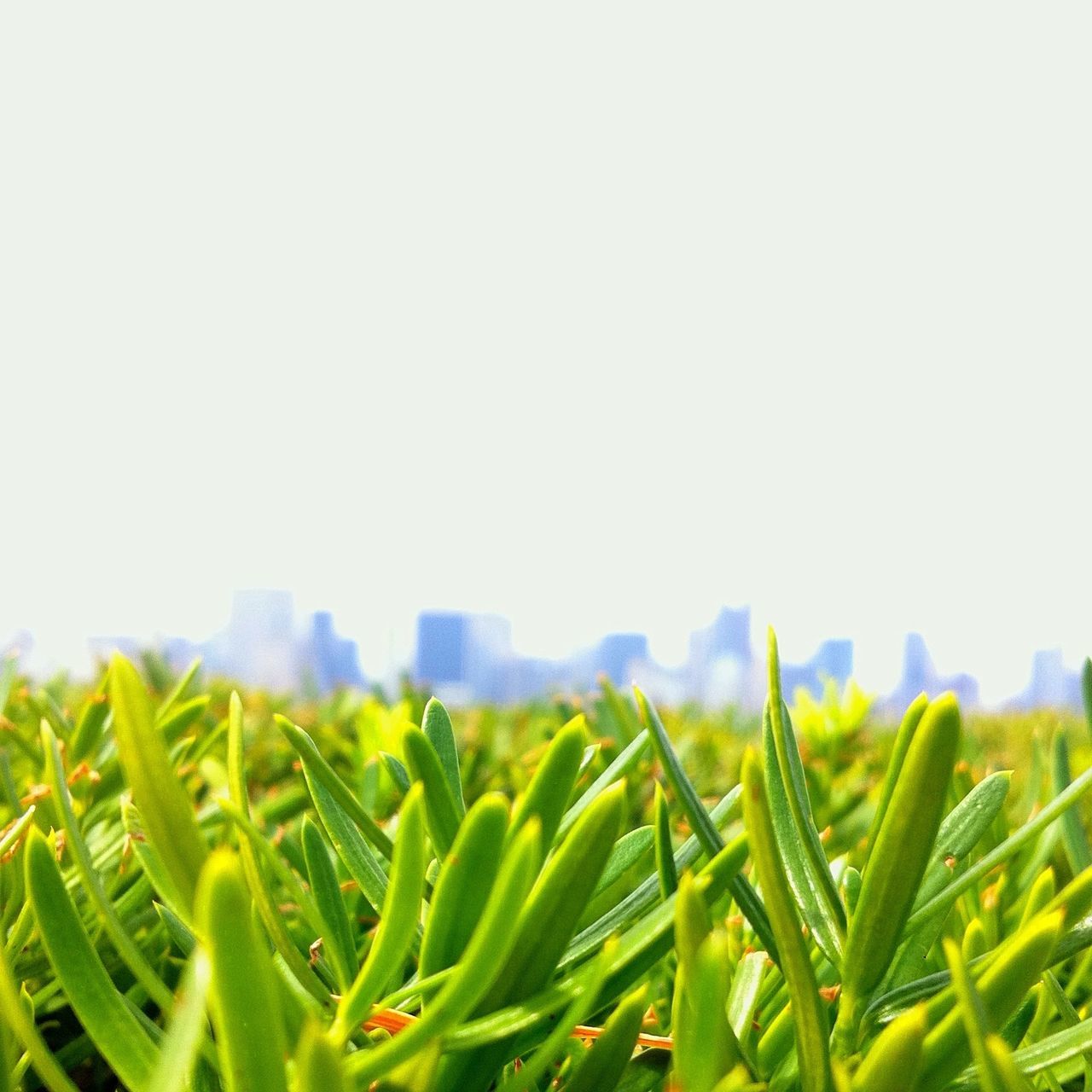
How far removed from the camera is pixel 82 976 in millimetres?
159

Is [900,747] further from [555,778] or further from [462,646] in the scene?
[462,646]

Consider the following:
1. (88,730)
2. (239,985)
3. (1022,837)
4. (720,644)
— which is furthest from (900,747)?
(720,644)

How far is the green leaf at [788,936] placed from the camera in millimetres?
152

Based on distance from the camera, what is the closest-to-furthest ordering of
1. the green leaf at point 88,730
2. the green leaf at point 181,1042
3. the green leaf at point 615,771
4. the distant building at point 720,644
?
the green leaf at point 181,1042
the green leaf at point 615,771
the green leaf at point 88,730
the distant building at point 720,644

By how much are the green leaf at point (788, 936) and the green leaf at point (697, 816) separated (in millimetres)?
19

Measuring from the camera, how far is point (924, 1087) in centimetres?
16

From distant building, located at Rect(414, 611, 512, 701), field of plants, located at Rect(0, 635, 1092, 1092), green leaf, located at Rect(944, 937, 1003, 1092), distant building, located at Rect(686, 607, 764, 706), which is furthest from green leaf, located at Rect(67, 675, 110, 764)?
distant building, located at Rect(414, 611, 512, 701)

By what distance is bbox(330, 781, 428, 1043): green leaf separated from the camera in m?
0.15

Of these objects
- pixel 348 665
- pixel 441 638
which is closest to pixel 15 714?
pixel 348 665

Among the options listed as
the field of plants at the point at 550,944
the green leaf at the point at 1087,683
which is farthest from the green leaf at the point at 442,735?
the green leaf at the point at 1087,683

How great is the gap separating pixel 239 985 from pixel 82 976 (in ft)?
0.15

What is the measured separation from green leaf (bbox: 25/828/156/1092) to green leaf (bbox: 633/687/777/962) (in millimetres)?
102

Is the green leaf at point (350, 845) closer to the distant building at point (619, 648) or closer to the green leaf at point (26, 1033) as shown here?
the green leaf at point (26, 1033)

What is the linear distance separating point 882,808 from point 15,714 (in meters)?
0.55
